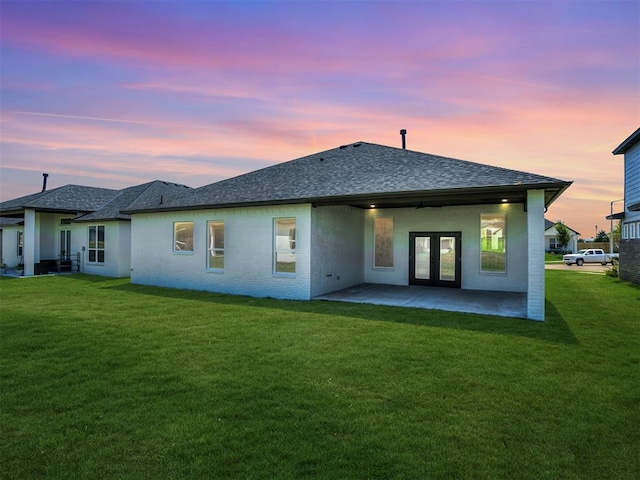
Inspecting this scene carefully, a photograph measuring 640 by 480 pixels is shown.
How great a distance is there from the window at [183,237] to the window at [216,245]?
1.16 meters

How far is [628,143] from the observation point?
1781 centimetres

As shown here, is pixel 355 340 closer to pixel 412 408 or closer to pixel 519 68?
pixel 412 408

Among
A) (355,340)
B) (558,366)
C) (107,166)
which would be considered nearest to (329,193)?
(355,340)

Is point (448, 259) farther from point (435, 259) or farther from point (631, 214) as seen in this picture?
point (631, 214)

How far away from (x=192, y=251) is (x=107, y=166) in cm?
823

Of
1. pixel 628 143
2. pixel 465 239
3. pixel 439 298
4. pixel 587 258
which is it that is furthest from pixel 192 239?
pixel 587 258

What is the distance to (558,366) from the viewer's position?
558cm

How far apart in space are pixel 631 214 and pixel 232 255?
1898cm

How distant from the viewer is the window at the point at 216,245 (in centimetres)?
1390

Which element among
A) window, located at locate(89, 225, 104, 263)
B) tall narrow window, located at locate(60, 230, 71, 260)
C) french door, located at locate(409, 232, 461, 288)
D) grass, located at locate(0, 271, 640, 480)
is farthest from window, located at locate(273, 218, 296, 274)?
tall narrow window, located at locate(60, 230, 71, 260)

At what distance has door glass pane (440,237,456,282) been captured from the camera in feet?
46.0

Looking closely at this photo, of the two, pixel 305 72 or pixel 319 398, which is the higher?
pixel 305 72

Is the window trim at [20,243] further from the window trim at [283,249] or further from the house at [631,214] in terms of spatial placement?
the house at [631,214]

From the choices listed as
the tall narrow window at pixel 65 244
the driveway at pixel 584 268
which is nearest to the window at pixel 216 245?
the tall narrow window at pixel 65 244
